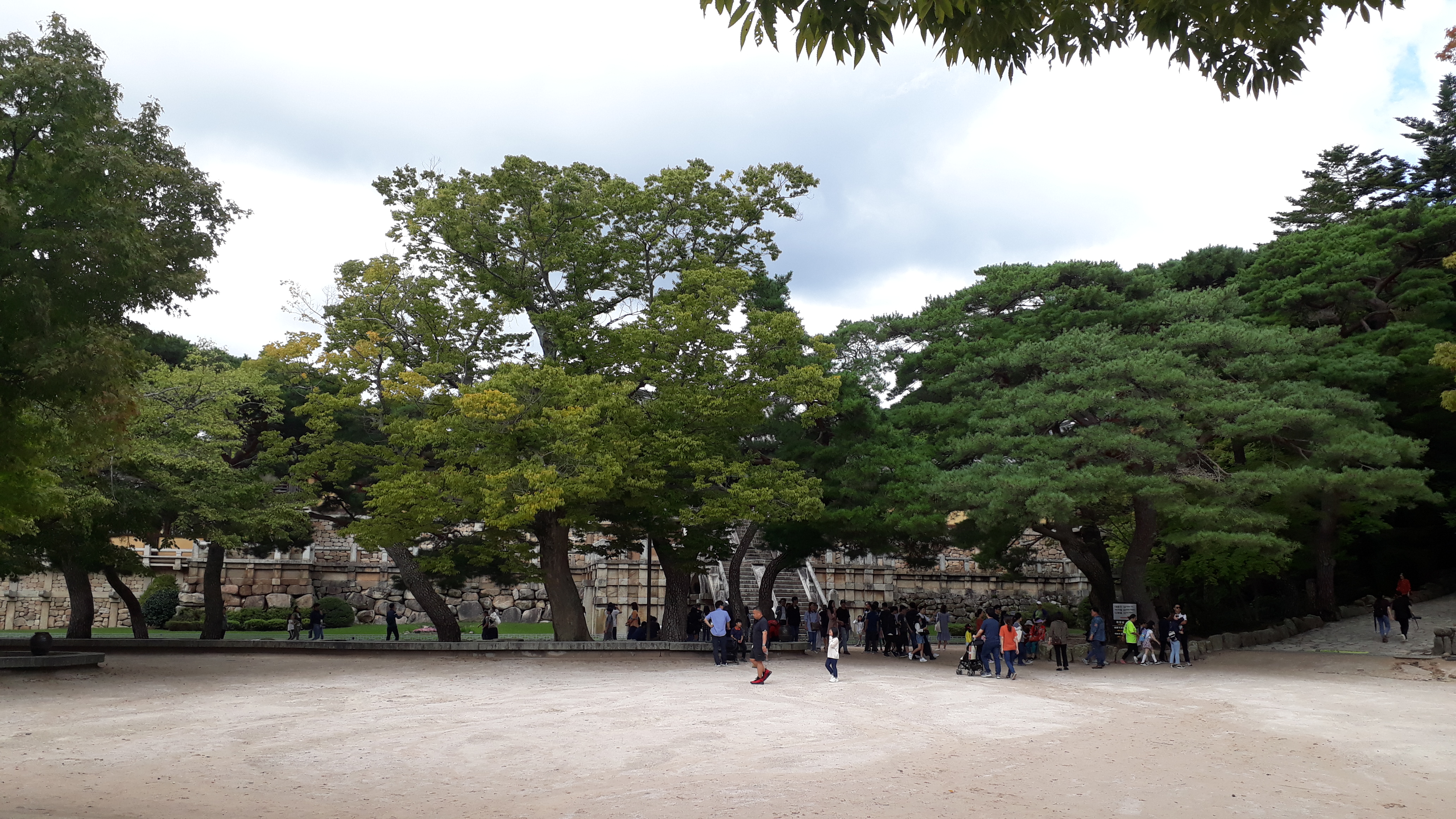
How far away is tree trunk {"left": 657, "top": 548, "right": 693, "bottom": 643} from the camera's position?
85.8 ft

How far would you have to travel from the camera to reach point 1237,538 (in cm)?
2050

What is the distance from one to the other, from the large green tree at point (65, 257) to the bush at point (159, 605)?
27012 mm

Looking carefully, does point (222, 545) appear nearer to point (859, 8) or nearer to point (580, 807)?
point (580, 807)

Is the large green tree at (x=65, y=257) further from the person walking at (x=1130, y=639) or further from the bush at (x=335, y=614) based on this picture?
the bush at (x=335, y=614)

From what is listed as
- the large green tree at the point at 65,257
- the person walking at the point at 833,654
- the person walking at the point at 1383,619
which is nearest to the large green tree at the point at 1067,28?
the large green tree at the point at 65,257

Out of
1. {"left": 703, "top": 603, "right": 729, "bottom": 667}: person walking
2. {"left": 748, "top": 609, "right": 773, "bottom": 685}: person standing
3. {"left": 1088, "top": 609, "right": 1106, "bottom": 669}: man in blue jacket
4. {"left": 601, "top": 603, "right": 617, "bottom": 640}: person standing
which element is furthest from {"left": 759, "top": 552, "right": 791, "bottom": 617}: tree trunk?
{"left": 748, "top": 609, "right": 773, "bottom": 685}: person standing

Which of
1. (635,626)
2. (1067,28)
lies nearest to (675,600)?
(635,626)

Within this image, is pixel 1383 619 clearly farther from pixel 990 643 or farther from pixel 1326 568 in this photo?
pixel 990 643

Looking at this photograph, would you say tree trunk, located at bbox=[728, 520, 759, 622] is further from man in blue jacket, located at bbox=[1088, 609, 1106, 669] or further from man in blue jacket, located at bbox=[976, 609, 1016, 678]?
man in blue jacket, located at bbox=[1088, 609, 1106, 669]

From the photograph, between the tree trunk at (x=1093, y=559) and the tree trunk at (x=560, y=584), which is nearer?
the tree trunk at (x=560, y=584)

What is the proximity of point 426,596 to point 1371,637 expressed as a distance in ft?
79.7

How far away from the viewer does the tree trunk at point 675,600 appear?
2616 centimetres

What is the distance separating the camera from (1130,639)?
74.8 ft

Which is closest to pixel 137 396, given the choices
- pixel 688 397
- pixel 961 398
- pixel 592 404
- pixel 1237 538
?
pixel 592 404
